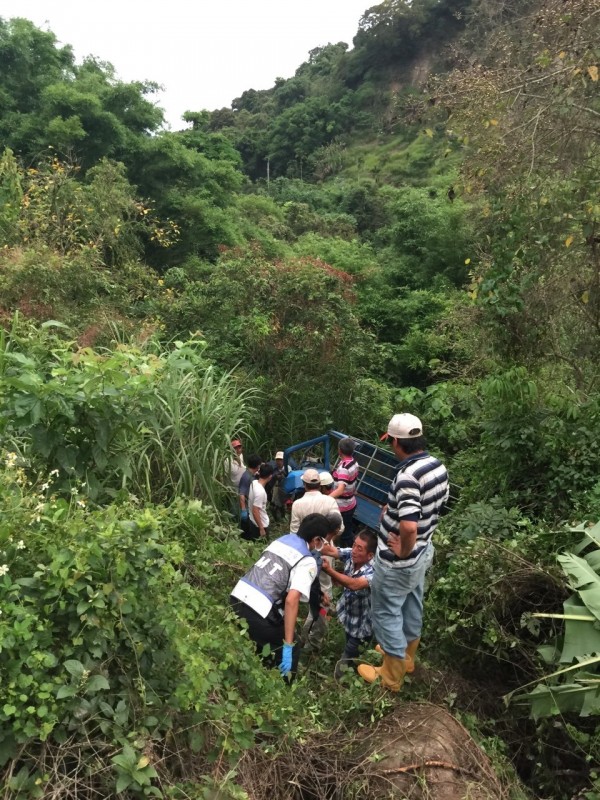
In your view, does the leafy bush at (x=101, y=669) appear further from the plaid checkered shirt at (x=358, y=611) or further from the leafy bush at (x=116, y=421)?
the plaid checkered shirt at (x=358, y=611)

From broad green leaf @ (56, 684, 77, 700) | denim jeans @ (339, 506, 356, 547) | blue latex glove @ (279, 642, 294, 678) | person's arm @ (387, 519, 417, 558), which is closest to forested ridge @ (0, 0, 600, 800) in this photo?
broad green leaf @ (56, 684, 77, 700)

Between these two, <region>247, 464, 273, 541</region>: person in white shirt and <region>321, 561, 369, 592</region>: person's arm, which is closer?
<region>321, 561, 369, 592</region>: person's arm

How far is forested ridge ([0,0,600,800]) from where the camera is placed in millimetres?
2102

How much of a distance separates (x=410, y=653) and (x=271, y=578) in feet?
3.45

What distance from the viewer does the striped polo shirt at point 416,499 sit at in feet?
10.8

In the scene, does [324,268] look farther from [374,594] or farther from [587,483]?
[374,594]

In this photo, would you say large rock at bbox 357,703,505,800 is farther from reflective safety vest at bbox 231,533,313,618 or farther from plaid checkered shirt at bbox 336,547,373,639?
plaid checkered shirt at bbox 336,547,373,639

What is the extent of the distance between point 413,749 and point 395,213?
14.4 metres

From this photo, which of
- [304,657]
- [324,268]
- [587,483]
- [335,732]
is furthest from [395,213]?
[335,732]

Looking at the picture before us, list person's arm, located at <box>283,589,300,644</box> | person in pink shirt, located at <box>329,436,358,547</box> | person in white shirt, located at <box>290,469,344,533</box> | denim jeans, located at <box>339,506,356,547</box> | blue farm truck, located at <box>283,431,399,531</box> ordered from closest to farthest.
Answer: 1. person's arm, located at <box>283,589,300,644</box>
2. person in white shirt, located at <box>290,469,344,533</box>
3. person in pink shirt, located at <box>329,436,358,547</box>
4. denim jeans, located at <box>339,506,356,547</box>
5. blue farm truck, located at <box>283,431,399,531</box>

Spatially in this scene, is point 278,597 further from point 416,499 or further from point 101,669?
point 101,669

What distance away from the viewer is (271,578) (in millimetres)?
3305

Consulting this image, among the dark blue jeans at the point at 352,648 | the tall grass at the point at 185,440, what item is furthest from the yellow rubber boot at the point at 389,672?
the tall grass at the point at 185,440

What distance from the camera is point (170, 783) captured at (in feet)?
6.82
